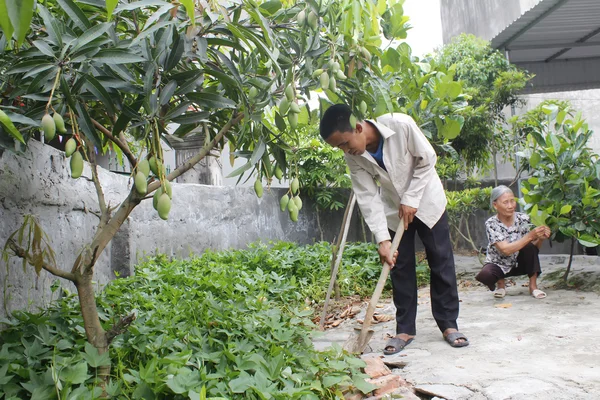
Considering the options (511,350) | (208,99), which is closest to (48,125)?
(208,99)

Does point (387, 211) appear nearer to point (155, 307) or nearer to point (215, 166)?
point (155, 307)

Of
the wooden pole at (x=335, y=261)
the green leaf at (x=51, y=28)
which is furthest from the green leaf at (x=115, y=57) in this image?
the wooden pole at (x=335, y=261)

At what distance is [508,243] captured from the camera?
4285 millimetres

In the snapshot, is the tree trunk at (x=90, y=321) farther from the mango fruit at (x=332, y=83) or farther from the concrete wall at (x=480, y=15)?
the concrete wall at (x=480, y=15)

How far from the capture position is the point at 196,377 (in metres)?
1.96

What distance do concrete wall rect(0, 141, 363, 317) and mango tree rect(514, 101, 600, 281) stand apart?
314cm

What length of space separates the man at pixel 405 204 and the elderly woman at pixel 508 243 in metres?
1.34

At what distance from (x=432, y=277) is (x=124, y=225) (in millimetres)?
2504

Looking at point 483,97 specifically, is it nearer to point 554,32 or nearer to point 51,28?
point 554,32

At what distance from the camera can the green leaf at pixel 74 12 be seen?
5.43 feet

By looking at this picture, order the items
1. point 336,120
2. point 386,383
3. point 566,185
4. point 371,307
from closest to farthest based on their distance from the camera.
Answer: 1. point 386,383
2. point 336,120
3. point 371,307
4. point 566,185

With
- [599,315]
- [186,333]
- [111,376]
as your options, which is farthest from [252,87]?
[599,315]

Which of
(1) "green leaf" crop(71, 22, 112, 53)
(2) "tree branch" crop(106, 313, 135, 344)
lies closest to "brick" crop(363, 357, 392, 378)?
(2) "tree branch" crop(106, 313, 135, 344)

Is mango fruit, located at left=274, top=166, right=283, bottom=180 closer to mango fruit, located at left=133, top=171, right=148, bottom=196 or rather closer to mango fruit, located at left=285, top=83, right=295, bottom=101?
mango fruit, located at left=285, top=83, right=295, bottom=101
